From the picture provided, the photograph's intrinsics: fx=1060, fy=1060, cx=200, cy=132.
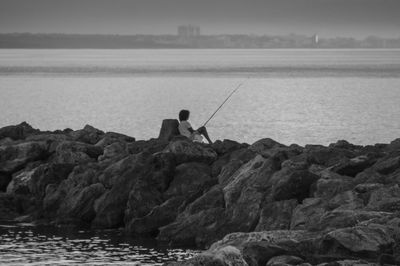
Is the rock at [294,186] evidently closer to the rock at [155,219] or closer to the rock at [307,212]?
the rock at [307,212]

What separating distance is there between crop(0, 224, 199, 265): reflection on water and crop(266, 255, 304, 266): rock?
166 inches

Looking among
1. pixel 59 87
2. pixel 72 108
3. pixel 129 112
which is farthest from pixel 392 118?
pixel 59 87

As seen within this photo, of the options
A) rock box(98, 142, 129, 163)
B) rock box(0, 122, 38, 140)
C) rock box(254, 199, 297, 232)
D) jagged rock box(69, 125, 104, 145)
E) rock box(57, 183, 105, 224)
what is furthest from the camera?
rock box(0, 122, 38, 140)

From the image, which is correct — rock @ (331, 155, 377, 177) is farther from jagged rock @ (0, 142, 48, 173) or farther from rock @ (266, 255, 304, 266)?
jagged rock @ (0, 142, 48, 173)

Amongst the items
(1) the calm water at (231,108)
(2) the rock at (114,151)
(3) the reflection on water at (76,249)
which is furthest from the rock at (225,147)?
→ (1) the calm water at (231,108)

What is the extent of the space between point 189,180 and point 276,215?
10.7ft

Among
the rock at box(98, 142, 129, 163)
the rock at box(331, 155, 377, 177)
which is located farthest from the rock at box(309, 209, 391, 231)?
the rock at box(98, 142, 129, 163)

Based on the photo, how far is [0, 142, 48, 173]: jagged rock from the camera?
2341 centimetres

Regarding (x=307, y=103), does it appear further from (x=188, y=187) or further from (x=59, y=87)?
(x=188, y=187)

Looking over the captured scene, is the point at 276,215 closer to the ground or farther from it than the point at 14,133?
closer to the ground

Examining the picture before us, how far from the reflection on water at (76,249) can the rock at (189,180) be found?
1432mm

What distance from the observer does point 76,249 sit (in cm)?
1817

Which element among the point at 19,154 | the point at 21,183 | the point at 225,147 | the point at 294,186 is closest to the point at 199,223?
the point at 294,186

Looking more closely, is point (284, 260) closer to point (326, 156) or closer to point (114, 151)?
point (326, 156)
